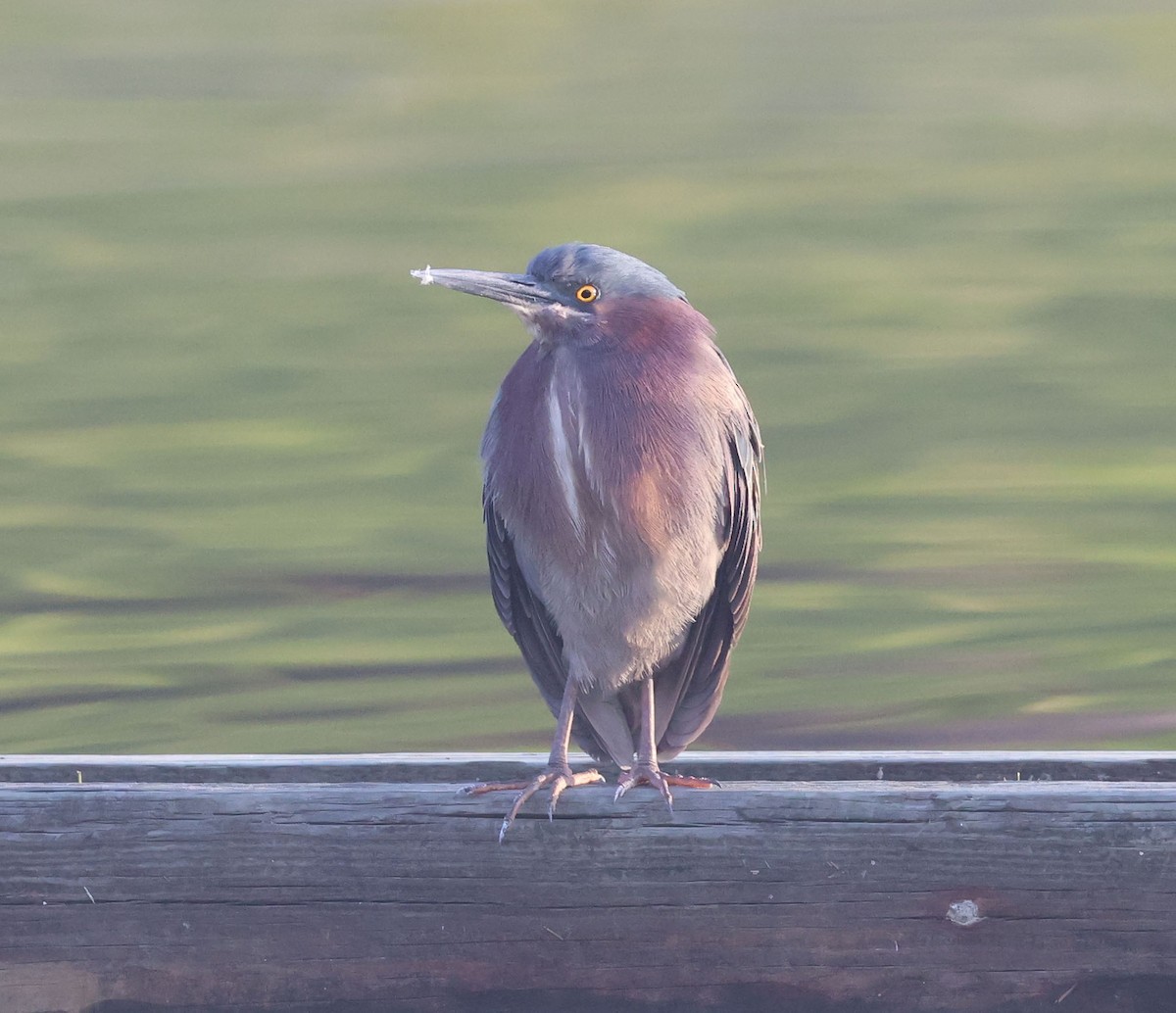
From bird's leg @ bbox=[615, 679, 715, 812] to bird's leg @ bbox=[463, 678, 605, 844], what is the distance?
0.23 feet

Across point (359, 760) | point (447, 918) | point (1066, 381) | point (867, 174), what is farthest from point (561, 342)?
point (867, 174)

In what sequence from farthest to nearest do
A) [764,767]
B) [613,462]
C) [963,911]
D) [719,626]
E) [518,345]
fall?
[518,345], [719,626], [613,462], [764,767], [963,911]

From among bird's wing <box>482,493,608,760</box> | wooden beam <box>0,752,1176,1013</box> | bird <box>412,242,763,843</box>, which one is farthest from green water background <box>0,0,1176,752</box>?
wooden beam <box>0,752,1176,1013</box>

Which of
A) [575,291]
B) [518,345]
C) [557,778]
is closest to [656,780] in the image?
[557,778]

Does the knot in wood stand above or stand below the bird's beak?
below

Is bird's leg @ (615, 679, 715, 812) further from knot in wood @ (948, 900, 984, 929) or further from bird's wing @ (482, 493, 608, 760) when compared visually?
knot in wood @ (948, 900, 984, 929)

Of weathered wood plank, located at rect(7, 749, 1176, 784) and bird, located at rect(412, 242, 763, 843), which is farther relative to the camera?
bird, located at rect(412, 242, 763, 843)

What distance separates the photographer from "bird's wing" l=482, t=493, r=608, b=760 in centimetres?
308

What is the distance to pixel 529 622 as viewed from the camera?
126 inches

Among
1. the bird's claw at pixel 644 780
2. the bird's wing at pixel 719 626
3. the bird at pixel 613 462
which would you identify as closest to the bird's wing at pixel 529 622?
→ the bird at pixel 613 462

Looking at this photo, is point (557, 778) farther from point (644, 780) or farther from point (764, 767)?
point (764, 767)

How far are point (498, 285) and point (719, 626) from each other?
0.78 metres

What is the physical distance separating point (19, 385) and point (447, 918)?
16.9ft

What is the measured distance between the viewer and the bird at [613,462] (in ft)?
9.30
